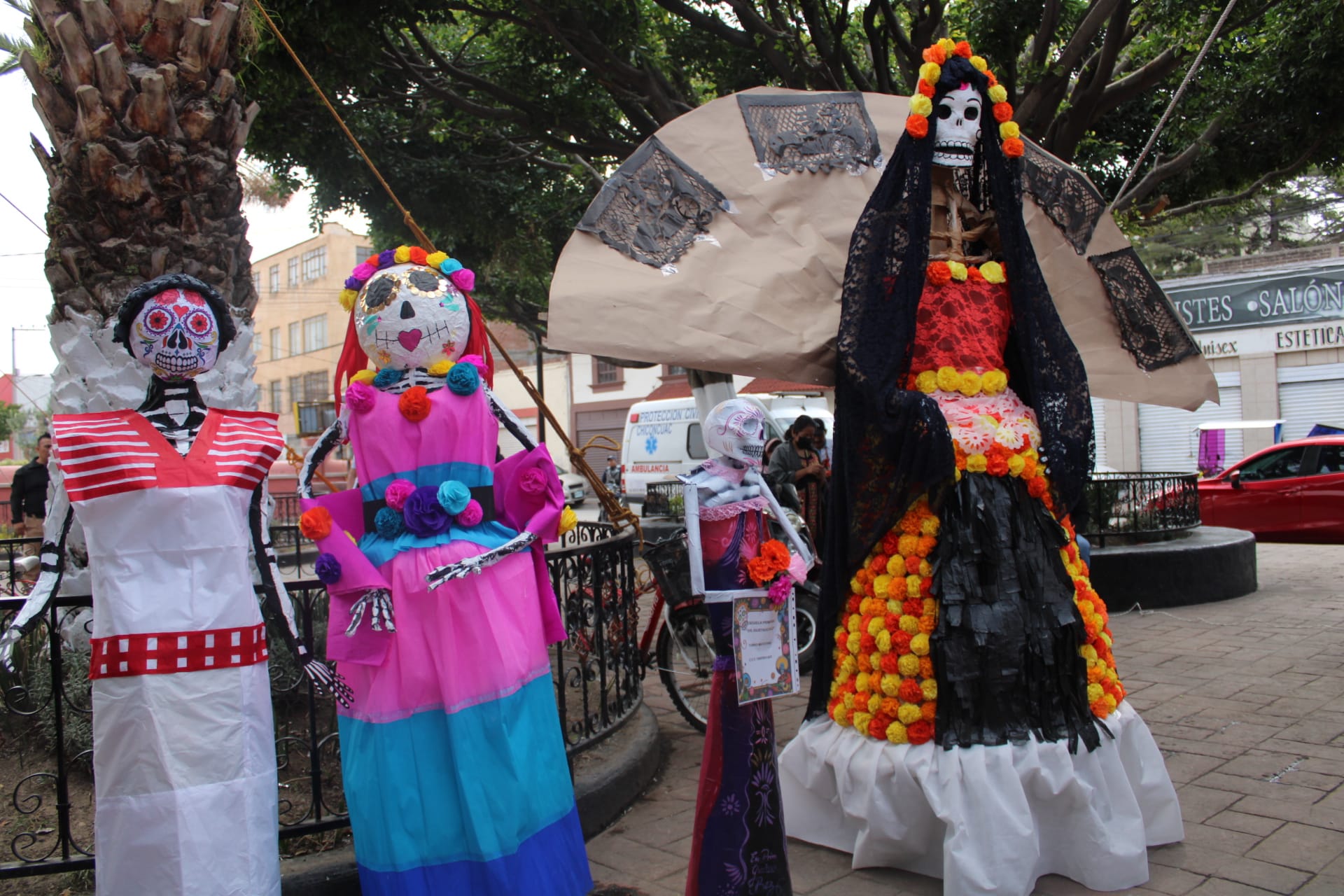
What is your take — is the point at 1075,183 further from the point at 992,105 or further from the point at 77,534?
the point at 77,534

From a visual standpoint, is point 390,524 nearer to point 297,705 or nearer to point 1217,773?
point 297,705

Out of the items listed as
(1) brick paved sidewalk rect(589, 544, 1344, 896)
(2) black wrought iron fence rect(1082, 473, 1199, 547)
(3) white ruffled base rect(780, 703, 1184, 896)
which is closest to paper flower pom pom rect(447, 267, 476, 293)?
(3) white ruffled base rect(780, 703, 1184, 896)

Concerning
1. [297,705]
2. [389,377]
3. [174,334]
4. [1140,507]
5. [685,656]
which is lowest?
[297,705]

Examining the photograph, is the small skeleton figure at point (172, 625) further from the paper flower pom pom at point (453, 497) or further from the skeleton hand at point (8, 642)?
the paper flower pom pom at point (453, 497)

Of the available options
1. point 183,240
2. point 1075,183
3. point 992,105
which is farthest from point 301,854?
point 1075,183

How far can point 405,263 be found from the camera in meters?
3.29

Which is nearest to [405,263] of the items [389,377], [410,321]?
[410,321]

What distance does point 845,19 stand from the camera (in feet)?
26.2

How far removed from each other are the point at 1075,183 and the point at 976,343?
1161mm

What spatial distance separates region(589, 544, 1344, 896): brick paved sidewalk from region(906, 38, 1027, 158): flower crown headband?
99.3 inches

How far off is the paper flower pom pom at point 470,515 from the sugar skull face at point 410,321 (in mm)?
491

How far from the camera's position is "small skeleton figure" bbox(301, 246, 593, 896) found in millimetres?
2809

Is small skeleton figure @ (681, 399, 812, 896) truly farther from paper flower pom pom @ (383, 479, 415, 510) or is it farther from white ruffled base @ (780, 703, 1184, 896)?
paper flower pom pom @ (383, 479, 415, 510)

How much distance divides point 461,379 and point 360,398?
1.06 ft
